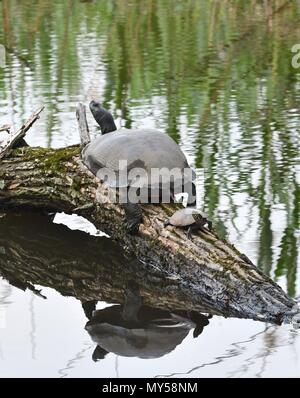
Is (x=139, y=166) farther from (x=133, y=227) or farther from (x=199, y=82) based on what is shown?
(x=199, y=82)

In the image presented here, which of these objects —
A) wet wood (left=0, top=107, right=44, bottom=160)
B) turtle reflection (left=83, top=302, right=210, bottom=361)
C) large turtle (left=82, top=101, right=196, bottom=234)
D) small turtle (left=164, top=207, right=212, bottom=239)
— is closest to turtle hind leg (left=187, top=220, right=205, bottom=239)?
small turtle (left=164, top=207, right=212, bottom=239)

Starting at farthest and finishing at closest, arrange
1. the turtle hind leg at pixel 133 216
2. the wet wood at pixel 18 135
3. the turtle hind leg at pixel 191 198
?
the wet wood at pixel 18 135 → the turtle hind leg at pixel 191 198 → the turtle hind leg at pixel 133 216

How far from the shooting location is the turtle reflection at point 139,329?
349 centimetres

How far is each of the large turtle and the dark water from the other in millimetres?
274

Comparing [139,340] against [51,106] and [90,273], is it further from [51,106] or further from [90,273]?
[51,106]

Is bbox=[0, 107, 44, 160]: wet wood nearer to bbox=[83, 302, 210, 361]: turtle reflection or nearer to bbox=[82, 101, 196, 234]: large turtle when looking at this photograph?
bbox=[82, 101, 196, 234]: large turtle

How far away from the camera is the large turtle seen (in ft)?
14.2

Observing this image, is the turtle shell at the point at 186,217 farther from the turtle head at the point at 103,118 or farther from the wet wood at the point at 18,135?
the wet wood at the point at 18,135

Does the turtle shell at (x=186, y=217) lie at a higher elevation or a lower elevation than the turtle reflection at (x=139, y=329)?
higher

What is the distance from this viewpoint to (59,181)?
4746mm

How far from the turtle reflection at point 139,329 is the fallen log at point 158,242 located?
14 centimetres

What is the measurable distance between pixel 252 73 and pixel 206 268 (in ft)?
13.0

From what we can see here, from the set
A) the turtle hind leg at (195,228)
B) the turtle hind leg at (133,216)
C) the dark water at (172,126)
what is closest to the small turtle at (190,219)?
the turtle hind leg at (195,228)
